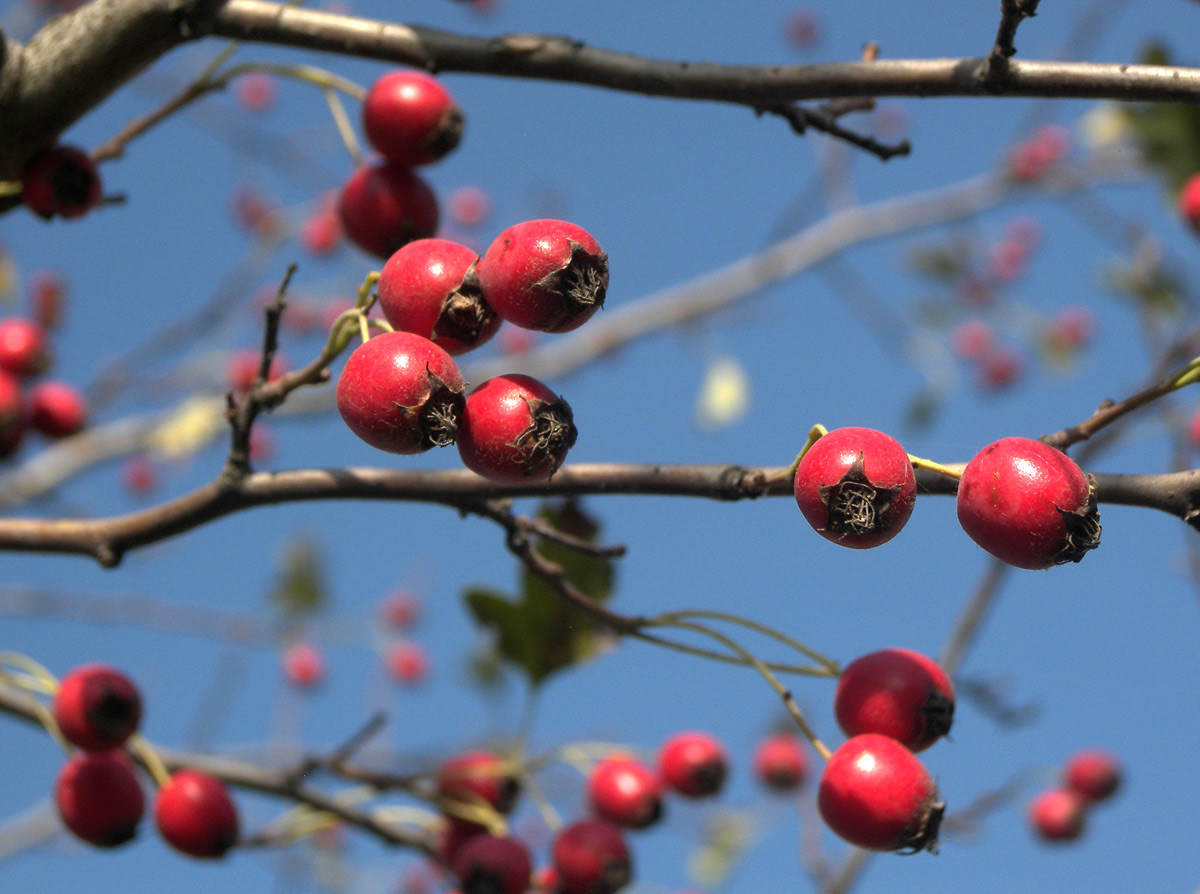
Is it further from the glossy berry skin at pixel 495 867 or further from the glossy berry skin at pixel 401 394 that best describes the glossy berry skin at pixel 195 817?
the glossy berry skin at pixel 401 394

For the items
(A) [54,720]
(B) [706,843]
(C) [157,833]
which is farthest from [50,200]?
(B) [706,843]

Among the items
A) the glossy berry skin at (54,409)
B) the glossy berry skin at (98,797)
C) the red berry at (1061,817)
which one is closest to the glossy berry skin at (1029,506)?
the glossy berry skin at (98,797)

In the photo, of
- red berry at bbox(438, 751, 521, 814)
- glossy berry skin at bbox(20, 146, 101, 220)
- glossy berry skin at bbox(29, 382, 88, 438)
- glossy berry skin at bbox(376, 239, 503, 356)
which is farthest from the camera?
glossy berry skin at bbox(29, 382, 88, 438)

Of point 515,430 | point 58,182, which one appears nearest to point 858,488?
point 515,430

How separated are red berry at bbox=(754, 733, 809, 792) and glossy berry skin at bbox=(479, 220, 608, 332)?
3.12 m

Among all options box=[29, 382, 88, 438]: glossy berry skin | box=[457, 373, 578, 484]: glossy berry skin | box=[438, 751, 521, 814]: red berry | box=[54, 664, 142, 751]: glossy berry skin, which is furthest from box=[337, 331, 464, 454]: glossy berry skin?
box=[29, 382, 88, 438]: glossy berry skin

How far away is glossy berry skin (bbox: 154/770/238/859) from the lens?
1.94m

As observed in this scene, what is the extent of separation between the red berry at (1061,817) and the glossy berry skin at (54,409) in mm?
3877

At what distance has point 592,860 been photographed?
199cm

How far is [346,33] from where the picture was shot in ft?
5.40

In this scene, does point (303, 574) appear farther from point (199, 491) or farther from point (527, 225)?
point (527, 225)

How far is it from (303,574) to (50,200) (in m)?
4.06

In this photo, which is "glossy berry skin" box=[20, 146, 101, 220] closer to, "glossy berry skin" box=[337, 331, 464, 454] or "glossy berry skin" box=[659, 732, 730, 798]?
"glossy berry skin" box=[337, 331, 464, 454]

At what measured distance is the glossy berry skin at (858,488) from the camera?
3.60 feet
